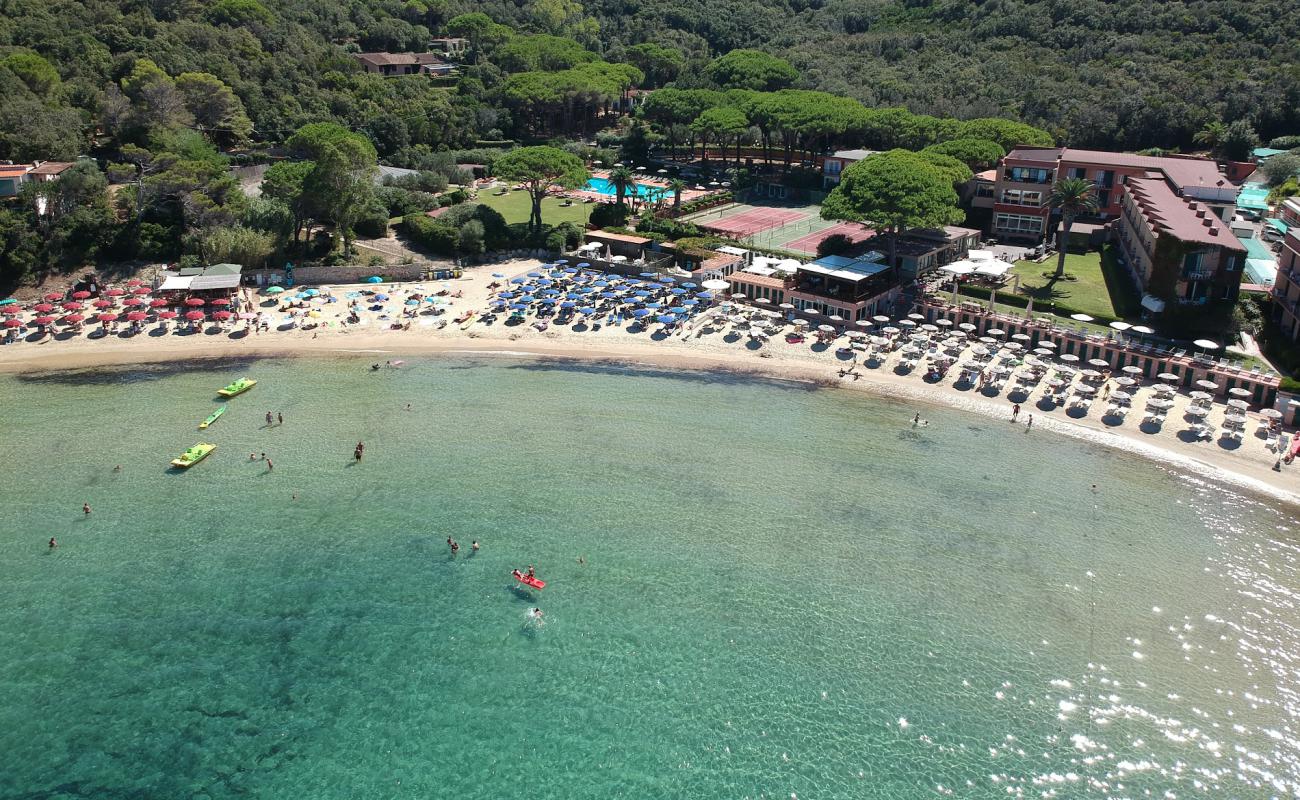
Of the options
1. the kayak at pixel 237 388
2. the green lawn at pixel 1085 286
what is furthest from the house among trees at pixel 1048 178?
the kayak at pixel 237 388

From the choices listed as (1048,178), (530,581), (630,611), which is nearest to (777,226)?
(1048,178)

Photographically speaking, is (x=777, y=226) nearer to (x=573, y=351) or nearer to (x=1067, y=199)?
(x=1067, y=199)

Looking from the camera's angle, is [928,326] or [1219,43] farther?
[1219,43]

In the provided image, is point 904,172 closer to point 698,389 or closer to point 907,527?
point 698,389

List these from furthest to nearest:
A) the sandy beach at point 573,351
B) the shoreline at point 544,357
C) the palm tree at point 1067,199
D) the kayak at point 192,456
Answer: the palm tree at point 1067,199 < the shoreline at point 544,357 < the sandy beach at point 573,351 < the kayak at point 192,456

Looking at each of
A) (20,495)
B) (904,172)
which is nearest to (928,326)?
(904,172)

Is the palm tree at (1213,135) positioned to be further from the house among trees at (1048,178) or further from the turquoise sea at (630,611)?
the turquoise sea at (630,611)

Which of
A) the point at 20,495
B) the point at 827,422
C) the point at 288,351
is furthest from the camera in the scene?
the point at 288,351
